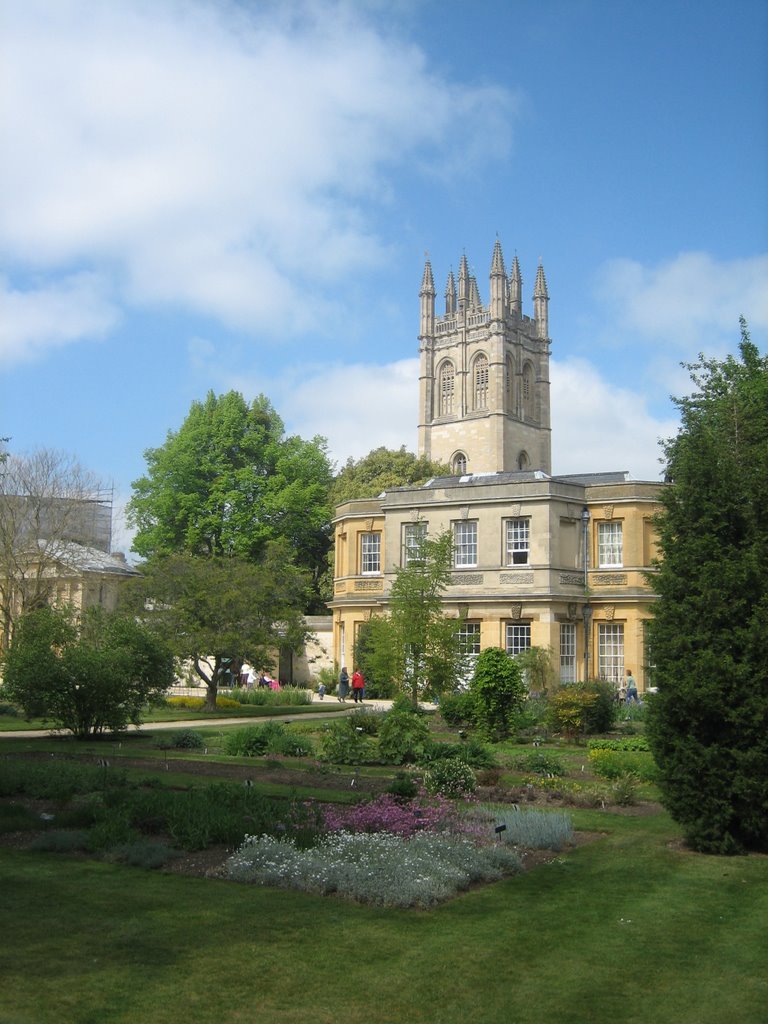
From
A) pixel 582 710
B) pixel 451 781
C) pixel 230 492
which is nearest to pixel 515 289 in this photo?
pixel 230 492

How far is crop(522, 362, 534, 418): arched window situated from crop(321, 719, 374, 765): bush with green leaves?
89.1m

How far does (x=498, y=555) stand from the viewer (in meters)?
39.7

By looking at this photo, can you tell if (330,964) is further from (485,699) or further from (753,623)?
(485,699)

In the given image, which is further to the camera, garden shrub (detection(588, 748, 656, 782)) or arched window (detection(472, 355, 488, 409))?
arched window (detection(472, 355, 488, 409))

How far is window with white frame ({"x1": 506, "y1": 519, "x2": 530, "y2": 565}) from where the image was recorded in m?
39.4

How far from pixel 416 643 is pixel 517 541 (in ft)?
38.2

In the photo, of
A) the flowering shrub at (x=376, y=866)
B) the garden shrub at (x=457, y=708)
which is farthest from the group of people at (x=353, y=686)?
the flowering shrub at (x=376, y=866)

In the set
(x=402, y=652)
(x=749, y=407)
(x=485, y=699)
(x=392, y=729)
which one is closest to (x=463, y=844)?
(x=749, y=407)

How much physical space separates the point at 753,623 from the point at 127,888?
23.4 feet

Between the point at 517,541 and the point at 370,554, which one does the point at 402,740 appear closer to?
the point at 517,541

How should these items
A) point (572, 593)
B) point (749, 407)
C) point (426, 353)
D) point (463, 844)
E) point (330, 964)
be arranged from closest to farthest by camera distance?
point (330, 964), point (463, 844), point (749, 407), point (572, 593), point (426, 353)

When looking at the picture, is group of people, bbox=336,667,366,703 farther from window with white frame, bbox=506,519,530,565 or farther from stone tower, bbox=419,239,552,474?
stone tower, bbox=419,239,552,474

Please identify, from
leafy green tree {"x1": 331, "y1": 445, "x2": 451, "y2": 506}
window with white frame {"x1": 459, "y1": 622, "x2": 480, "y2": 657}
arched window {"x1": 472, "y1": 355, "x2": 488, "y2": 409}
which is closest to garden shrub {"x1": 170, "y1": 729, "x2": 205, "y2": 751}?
window with white frame {"x1": 459, "y1": 622, "x2": 480, "y2": 657}

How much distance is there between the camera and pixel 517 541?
39562 millimetres
